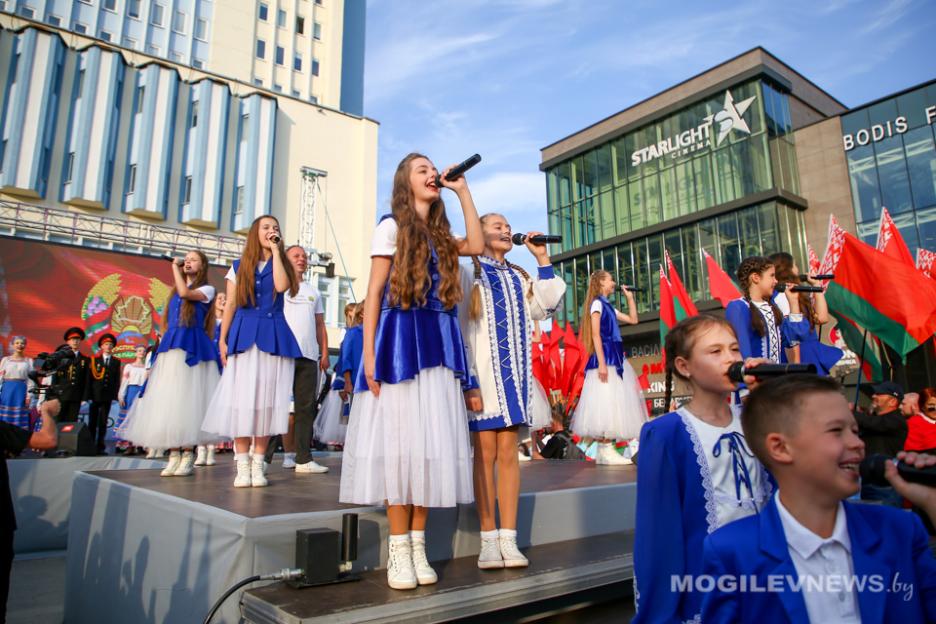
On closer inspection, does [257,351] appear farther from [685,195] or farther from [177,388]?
[685,195]

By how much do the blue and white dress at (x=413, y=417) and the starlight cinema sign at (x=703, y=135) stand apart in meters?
28.5

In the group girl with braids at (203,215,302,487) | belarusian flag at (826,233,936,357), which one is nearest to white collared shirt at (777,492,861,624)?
girl with braids at (203,215,302,487)

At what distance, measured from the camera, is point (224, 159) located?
2772 centimetres

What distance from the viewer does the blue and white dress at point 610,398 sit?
20.8 feet

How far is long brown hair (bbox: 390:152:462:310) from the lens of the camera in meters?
2.65

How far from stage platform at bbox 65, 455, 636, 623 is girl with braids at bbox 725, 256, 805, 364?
1.23 metres

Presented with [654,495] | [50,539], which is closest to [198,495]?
[654,495]

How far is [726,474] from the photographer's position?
1.92 meters

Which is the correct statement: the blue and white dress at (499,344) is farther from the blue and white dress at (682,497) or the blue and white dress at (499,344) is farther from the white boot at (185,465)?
the white boot at (185,465)

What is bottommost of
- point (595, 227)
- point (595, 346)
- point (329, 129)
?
point (595, 346)

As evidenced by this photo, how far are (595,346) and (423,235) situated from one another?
3994 mm

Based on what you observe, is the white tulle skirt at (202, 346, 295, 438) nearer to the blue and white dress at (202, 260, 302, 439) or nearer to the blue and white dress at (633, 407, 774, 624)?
the blue and white dress at (202, 260, 302, 439)

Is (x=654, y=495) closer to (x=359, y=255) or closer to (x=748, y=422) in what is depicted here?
(x=748, y=422)

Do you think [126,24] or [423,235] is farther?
[126,24]
